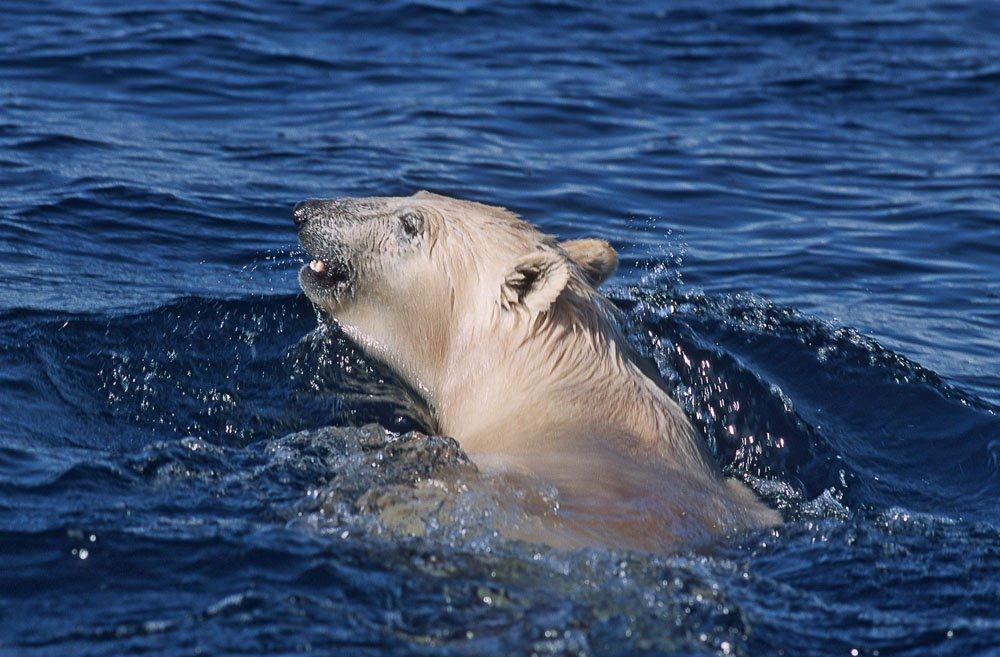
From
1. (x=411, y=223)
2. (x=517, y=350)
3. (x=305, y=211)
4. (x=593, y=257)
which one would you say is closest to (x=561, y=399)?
Result: (x=517, y=350)

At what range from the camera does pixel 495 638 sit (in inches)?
160

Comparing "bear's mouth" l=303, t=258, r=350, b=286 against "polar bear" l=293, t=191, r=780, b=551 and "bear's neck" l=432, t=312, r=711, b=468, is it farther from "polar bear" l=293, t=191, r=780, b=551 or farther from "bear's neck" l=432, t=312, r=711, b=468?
"bear's neck" l=432, t=312, r=711, b=468

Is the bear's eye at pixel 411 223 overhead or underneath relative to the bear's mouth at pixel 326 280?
overhead

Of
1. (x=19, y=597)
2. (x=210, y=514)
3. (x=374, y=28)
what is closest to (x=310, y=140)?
(x=374, y=28)

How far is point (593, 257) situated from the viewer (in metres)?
6.86

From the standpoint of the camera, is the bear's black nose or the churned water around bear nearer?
the churned water around bear

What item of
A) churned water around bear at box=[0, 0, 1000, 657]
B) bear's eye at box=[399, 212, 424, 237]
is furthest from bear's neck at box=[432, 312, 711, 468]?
bear's eye at box=[399, 212, 424, 237]

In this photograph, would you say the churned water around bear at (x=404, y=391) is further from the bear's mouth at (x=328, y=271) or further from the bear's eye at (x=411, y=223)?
the bear's eye at (x=411, y=223)

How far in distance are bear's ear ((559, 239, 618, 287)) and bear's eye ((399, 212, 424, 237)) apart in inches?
29.0

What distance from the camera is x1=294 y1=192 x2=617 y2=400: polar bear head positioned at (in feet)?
Answer: 20.6

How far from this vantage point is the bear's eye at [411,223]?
6641 millimetres

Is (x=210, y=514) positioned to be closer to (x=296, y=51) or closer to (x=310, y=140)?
(x=310, y=140)

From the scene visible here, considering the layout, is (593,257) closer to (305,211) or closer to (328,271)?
(328,271)

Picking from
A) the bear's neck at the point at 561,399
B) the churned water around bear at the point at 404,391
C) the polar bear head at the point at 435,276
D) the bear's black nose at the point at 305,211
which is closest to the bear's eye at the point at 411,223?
the polar bear head at the point at 435,276
